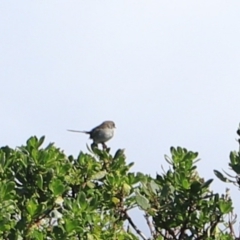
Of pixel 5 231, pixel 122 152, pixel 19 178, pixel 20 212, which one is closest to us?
pixel 5 231

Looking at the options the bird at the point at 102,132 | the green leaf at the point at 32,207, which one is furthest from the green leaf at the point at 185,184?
the bird at the point at 102,132

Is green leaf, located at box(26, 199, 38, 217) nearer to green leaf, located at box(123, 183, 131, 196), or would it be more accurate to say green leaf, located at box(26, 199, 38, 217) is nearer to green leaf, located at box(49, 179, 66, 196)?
green leaf, located at box(49, 179, 66, 196)

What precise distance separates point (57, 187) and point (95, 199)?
257 millimetres

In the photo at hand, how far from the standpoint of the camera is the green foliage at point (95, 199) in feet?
14.5

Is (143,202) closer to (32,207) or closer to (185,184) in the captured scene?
(185,184)

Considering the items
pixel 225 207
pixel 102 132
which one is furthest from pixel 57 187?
pixel 102 132

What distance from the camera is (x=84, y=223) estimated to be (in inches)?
174

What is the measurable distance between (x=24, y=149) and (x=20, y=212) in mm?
694

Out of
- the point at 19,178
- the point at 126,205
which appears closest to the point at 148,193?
the point at 126,205

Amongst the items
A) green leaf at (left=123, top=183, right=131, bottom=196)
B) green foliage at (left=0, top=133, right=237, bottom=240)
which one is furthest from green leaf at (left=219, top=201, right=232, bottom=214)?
green leaf at (left=123, top=183, right=131, bottom=196)

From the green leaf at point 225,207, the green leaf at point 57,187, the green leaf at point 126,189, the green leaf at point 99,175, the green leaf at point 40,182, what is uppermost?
the green leaf at point 99,175

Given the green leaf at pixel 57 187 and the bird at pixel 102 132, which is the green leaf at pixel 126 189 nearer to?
the green leaf at pixel 57 187

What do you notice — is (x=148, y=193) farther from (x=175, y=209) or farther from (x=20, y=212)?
(x=20, y=212)

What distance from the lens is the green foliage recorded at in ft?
14.5
